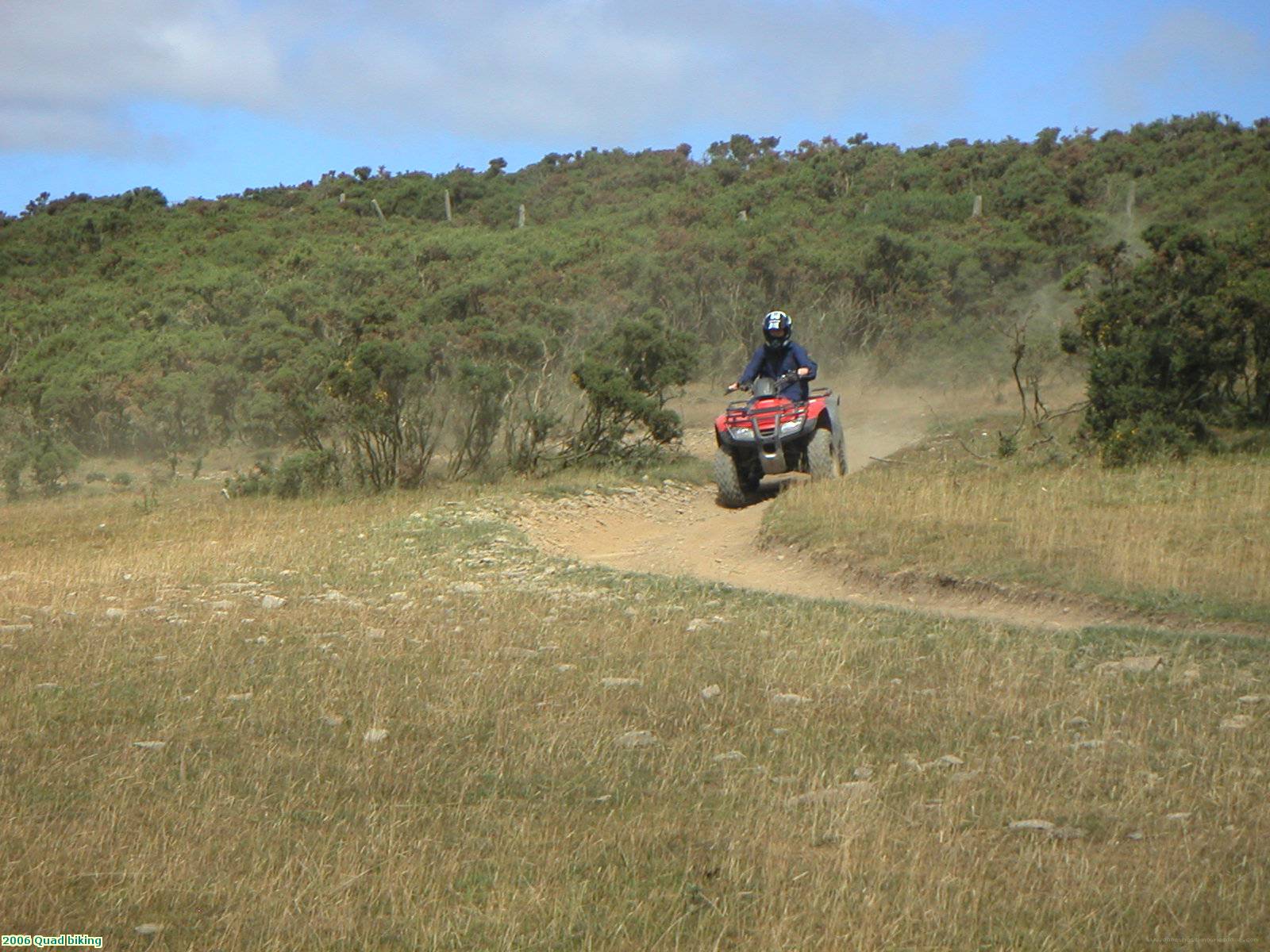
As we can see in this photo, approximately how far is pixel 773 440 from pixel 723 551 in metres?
3.25

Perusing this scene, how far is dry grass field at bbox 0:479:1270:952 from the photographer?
13.1 feet

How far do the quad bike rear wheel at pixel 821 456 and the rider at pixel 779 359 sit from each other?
1.88ft

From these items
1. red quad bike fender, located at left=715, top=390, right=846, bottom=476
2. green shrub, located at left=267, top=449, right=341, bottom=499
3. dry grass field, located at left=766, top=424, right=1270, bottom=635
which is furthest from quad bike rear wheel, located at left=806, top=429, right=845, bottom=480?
green shrub, located at left=267, top=449, right=341, bottom=499

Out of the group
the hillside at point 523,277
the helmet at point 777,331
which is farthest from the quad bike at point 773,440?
the hillside at point 523,277

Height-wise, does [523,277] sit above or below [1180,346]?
above

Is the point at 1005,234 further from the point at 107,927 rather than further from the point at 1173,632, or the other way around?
the point at 107,927

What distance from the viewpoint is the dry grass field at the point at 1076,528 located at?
9219mm

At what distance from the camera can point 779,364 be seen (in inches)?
652

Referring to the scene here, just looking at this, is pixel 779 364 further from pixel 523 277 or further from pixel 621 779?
pixel 523 277

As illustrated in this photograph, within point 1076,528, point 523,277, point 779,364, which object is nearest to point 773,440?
point 779,364

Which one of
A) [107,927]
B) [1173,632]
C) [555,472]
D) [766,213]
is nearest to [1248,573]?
[1173,632]

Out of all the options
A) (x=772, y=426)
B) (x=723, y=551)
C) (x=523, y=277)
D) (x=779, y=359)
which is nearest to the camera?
(x=723, y=551)

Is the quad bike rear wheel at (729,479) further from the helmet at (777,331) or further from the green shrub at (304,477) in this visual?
the green shrub at (304,477)

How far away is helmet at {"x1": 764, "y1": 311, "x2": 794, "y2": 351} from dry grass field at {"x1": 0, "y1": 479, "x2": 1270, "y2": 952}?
23.8ft
